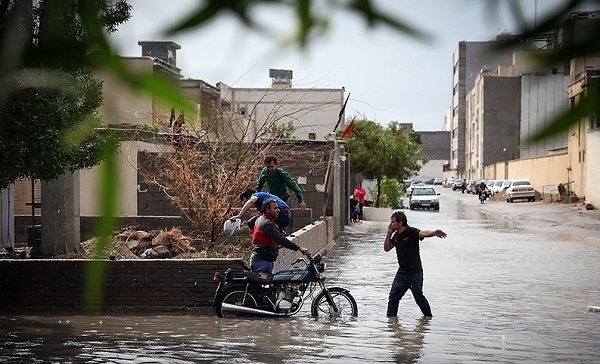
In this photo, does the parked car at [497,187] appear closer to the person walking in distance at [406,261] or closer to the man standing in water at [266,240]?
the person walking in distance at [406,261]

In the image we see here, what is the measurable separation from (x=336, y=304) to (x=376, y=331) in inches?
47.6

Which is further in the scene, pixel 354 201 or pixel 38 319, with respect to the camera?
pixel 354 201

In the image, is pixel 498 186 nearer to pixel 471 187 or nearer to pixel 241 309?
pixel 471 187

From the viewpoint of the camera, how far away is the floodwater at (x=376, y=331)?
1126 cm

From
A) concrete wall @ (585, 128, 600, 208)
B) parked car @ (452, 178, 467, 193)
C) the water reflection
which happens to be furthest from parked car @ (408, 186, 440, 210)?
parked car @ (452, 178, 467, 193)

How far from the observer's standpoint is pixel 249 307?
14047 millimetres

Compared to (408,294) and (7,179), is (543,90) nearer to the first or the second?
(7,179)

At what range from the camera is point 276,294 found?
14297 mm

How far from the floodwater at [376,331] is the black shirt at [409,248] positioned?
28.0 inches

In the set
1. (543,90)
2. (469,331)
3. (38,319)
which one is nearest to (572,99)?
(543,90)

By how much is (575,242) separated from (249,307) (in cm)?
1927

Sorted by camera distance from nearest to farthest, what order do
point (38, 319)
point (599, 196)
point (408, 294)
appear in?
point (38, 319)
point (408, 294)
point (599, 196)

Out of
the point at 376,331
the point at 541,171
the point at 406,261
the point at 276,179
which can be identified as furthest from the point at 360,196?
the point at 541,171

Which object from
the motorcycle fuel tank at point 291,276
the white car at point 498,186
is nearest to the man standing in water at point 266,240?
the motorcycle fuel tank at point 291,276
